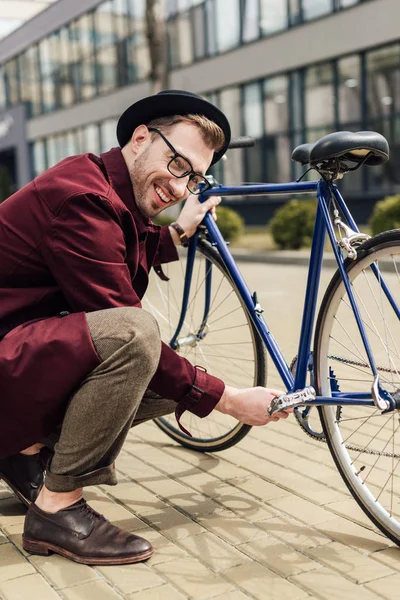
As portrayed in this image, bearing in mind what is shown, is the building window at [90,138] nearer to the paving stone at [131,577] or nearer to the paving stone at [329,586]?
the paving stone at [131,577]

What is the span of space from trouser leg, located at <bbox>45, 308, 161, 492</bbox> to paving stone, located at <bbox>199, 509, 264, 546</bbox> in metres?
0.49

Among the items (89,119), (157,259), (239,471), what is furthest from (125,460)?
(89,119)

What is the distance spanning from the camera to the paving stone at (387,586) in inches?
99.4

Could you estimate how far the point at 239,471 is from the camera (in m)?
3.71

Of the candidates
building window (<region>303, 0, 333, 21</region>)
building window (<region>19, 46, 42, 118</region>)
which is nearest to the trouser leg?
building window (<region>303, 0, 333, 21</region>)

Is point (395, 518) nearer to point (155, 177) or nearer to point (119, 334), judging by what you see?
point (119, 334)

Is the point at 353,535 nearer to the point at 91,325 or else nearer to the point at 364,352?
the point at 364,352

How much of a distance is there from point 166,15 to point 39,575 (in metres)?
26.4

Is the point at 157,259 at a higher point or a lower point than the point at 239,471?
higher

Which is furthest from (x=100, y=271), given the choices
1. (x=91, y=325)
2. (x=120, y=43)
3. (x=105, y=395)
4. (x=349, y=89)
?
(x=120, y=43)

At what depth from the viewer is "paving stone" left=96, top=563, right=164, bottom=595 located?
8.64ft

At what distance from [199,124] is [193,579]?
5.12ft

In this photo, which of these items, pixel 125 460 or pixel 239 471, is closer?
pixel 239 471

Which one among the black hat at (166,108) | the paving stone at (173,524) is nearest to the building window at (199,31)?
the black hat at (166,108)
